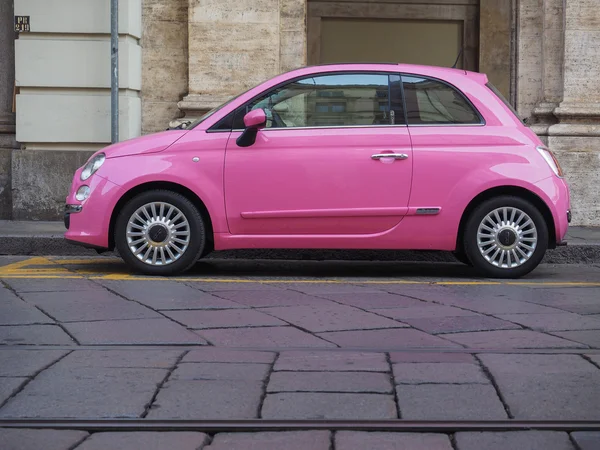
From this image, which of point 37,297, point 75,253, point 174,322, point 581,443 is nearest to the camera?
point 581,443

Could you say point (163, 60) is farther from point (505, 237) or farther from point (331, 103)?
point (505, 237)

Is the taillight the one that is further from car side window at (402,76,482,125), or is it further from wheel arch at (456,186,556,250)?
car side window at (402,76,482,125)

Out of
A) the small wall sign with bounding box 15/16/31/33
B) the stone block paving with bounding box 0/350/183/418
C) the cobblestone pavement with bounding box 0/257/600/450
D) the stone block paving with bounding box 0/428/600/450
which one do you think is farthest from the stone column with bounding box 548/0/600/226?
the stone block paving with bounding box 0/428/600/450

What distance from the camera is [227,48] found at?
40.7 feet

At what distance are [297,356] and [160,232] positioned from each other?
331cm

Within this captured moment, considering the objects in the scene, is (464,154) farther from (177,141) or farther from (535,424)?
(535,424)

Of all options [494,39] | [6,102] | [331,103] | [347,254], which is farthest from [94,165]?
[494,39]

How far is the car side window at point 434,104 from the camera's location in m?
8.11

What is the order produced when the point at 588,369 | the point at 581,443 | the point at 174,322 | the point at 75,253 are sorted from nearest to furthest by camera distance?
the point at 581,443 → the point at 588,369 → the point at 174,322 → the point at 75,253

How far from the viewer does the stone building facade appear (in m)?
12.1

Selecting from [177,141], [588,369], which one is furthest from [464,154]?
[588,369]

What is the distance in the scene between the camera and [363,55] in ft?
43.5

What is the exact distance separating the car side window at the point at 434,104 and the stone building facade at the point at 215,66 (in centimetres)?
388

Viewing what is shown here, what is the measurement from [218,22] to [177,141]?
181 inches
